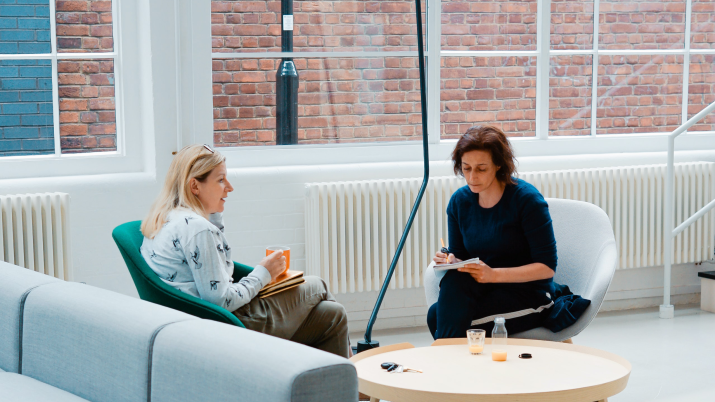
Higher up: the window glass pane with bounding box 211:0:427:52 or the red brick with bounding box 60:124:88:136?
the window glass pane with bounding box 211:0:427:52

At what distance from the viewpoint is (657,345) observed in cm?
399

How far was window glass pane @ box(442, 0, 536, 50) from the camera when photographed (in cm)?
449

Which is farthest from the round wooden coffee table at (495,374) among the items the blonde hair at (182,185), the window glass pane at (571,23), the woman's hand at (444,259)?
the window glass pane at (571,23)

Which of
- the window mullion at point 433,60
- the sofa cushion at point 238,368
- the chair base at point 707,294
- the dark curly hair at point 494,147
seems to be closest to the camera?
the sofa cushion at point 238,368

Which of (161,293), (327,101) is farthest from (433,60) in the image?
(161,293)

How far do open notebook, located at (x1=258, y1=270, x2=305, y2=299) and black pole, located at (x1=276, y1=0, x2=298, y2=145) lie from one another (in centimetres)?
143

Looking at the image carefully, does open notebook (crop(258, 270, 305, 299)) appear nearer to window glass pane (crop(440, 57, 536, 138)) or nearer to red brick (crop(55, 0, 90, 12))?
red brick (crop(55, 0, 90, 12))

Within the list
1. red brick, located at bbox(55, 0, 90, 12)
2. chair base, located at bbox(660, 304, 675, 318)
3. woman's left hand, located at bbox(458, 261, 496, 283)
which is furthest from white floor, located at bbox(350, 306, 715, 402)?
red brick, located at bbox(55, 0, 90, 12)

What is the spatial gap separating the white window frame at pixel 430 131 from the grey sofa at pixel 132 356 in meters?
1.91

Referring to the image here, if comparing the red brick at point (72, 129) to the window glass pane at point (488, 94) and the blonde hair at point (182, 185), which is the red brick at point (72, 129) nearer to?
the blonde hair at point (182, 185)

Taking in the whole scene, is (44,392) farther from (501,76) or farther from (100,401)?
(501,76)

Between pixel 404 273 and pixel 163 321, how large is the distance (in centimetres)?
264

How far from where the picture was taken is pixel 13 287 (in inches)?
82.1

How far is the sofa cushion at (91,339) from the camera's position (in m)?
1.70
